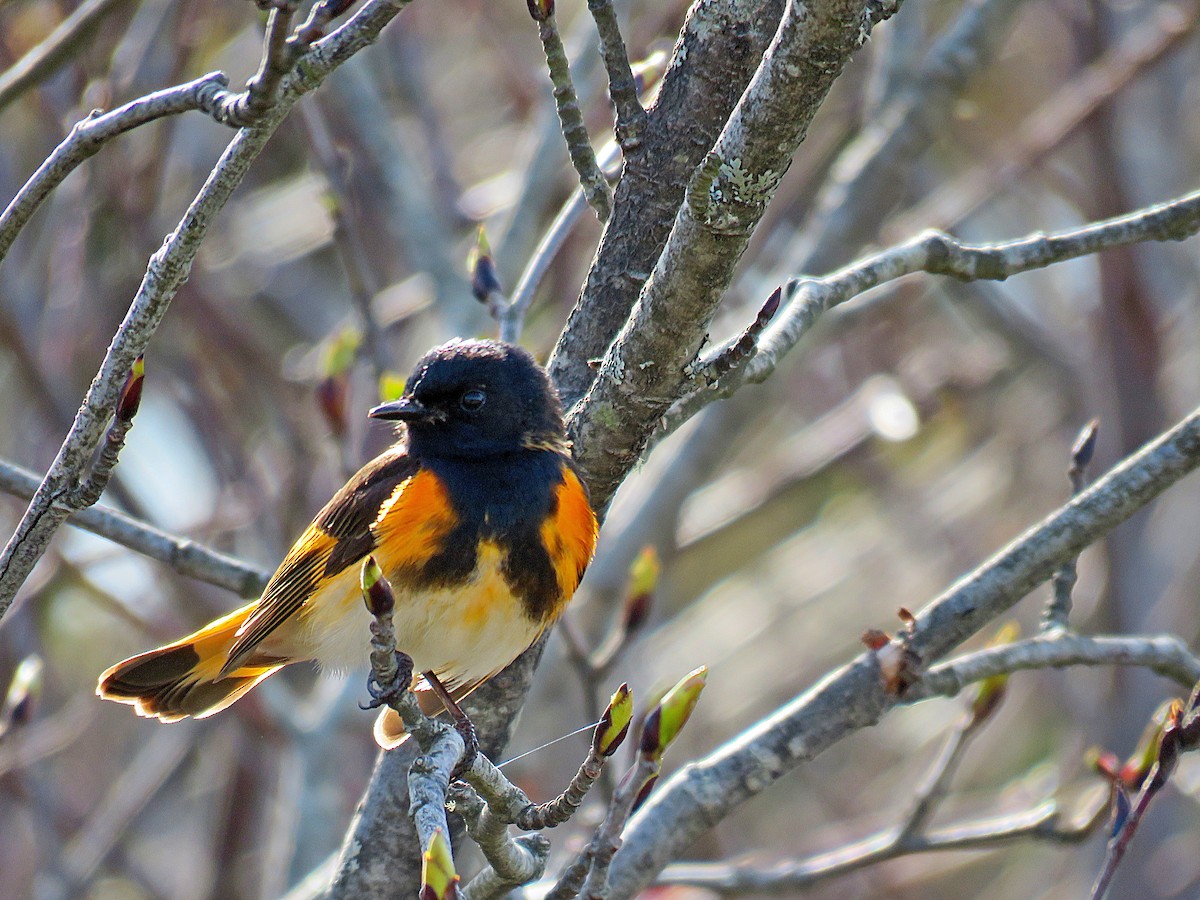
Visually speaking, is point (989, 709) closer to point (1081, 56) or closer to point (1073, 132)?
point (1073, 132)

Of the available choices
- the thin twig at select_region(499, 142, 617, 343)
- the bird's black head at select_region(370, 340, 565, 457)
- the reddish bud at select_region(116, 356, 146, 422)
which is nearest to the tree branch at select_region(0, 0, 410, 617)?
the reddish bud at select_region(116, 356, 146, 422)

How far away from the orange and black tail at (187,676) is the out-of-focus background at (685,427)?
911 mm

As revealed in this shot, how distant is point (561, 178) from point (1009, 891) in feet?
18.5

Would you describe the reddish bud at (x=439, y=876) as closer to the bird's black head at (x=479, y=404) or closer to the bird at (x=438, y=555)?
the bird at (x=438, y=555)

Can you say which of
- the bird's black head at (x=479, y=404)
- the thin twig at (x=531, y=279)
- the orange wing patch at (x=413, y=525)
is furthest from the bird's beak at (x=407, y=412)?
the thin twig at (x=531, y=279)

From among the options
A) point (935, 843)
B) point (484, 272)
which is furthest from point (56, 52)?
point (935, 843)

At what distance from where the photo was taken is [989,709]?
374 cm

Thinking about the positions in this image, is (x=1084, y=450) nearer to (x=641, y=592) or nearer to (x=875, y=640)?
(x=875, y=640)

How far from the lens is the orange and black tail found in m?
3.62

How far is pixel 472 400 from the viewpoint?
3484 mm

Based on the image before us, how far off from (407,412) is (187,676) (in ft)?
3.38

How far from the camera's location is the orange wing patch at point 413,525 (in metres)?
3.10

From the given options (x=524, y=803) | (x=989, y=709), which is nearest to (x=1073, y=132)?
(x=989, y=709)

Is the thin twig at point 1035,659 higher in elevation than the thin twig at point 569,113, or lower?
lower
